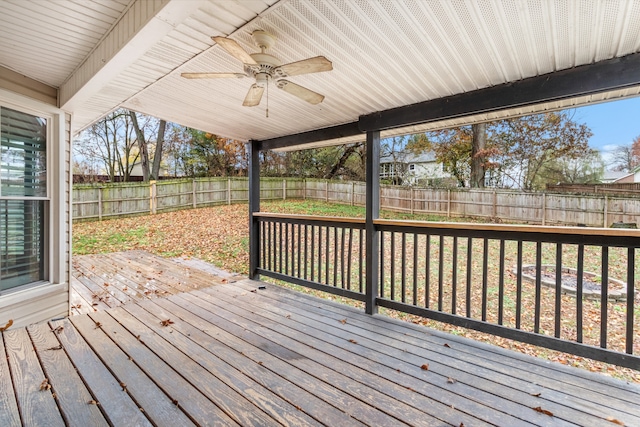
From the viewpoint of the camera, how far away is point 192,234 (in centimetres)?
837

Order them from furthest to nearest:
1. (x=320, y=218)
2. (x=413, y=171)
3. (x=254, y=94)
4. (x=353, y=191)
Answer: (x=413, y=171), (x=353, y=191), (x=320, y=218), (x=254, y=94)

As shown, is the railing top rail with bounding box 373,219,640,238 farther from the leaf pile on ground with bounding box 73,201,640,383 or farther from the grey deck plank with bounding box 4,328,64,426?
the grey deck plank with bounding box 4,328,64,426

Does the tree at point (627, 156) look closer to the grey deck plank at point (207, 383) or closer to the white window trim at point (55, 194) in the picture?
the grey deck plank at point (207, 383)

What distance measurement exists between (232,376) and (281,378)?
1.06ft

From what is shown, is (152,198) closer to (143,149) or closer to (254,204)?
(143,149)

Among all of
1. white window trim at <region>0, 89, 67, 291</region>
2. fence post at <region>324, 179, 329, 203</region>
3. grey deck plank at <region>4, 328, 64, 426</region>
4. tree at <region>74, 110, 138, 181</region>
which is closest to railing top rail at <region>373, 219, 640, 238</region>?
grey deck plank at <region>4, 328, 64, 426</region>

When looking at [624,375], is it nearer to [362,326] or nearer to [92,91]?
[362,326]

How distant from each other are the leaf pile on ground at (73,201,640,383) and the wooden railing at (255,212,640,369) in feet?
2.77

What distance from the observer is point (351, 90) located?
2588mm

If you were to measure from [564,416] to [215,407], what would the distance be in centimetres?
189

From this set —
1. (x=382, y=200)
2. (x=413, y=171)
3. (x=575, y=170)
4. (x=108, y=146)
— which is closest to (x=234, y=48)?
(x=382, y=200)

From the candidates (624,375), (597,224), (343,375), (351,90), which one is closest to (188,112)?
(351,90)

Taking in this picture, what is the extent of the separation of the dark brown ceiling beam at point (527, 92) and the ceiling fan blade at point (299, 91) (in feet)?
3.34

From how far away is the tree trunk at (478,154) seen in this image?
417 inches
